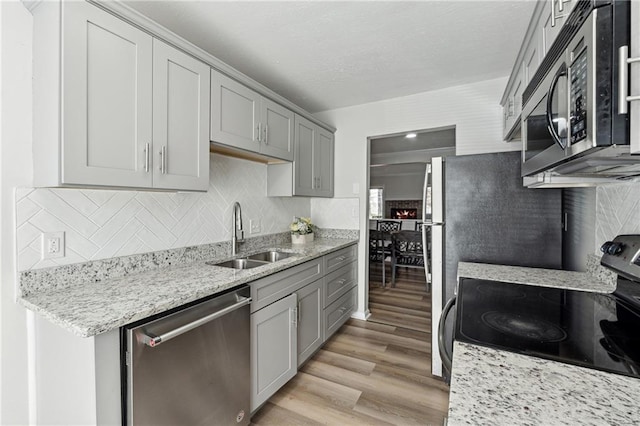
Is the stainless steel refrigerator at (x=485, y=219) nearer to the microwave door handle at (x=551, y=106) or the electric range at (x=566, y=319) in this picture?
the electric range at (x=566, y=319)

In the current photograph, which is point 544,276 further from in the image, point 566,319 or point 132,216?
point 132,216

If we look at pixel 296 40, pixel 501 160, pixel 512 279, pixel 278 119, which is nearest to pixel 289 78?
pixel 278 119

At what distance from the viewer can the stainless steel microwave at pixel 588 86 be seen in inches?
22.0

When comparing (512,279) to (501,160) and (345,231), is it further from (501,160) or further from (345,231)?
(345,231)

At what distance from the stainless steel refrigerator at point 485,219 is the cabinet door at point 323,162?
122 centimetres

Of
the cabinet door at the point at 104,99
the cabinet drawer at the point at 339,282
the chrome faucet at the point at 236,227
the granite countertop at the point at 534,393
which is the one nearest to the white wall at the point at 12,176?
the cabinet door at the point at 104,99

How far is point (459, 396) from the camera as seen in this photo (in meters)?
0.58

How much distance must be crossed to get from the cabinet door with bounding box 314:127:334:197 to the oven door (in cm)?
201

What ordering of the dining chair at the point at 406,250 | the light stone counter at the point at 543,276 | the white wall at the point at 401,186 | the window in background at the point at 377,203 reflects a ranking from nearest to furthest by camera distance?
the light stone counter at the point at 543,276 < the dining chair at the point at 406,250 < the white wall at the point at 401,186 < the window in background at the point at 377,203

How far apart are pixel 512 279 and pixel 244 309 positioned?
4.78 ft

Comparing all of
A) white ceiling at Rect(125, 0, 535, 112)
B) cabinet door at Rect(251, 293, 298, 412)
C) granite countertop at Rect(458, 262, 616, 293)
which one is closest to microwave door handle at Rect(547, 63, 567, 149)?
granite countertop at Rect(458, 262, 616, 293)

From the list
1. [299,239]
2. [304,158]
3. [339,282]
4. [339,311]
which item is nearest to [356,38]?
[304,158]

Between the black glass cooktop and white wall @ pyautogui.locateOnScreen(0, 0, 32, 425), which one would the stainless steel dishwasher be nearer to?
white wall @ pyautogui.locateOnScreen(0, 0, 32, 425)

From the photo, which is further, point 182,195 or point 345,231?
point 345,231
